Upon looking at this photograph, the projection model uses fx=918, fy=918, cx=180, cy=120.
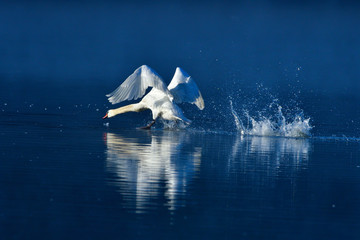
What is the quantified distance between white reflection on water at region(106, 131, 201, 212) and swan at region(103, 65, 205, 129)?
5.98ft

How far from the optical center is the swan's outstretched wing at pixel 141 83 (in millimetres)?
21062

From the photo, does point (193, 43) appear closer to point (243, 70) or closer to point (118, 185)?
point (243, 70)

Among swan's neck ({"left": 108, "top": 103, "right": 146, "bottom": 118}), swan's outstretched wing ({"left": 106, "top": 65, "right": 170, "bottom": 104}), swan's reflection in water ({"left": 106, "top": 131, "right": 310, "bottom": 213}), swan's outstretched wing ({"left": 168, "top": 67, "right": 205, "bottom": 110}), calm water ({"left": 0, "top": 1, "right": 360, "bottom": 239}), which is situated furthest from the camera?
swan's neck ({"left": 108, "top": 103, "right": 146, "bottom": 118})

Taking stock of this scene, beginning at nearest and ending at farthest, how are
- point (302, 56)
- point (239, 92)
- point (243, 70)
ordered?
1. point (239, 92)
2. point (243, 70)
3. point (302, 56)

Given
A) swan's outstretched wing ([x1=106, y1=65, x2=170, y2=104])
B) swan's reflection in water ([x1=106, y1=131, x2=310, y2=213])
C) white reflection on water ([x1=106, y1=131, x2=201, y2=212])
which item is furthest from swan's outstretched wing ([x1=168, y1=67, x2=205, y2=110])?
white reflection on water ([x1=106, y1=131, x2=201, y2=212])

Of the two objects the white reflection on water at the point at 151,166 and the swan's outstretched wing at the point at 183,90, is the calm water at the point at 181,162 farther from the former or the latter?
the swan's outstretched wing at the point at 183,90

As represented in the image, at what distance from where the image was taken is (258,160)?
52.3ft

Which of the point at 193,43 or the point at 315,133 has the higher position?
the point at 193,43

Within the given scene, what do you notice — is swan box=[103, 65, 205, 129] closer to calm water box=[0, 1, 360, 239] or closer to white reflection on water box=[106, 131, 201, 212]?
calm water box=[0, 1, 360, 239]

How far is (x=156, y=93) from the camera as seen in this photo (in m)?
22.2

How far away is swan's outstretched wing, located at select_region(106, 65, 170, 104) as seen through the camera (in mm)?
21062

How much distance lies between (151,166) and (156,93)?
7.87m

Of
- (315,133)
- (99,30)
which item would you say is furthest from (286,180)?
(99,30)

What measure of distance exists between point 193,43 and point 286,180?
53448 mm
